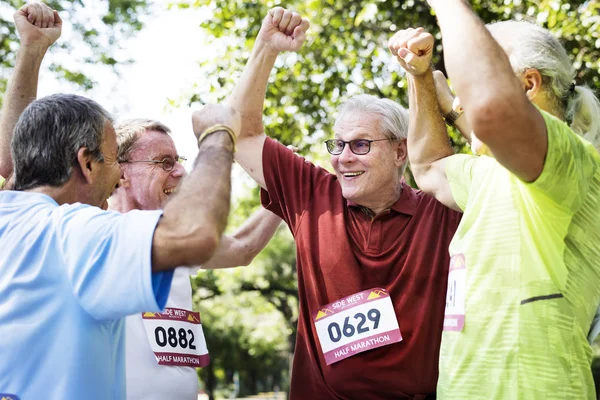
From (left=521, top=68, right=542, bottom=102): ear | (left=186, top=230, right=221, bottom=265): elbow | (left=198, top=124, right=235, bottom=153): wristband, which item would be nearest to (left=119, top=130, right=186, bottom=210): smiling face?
(left=198, top=124, right=235, bottom=153): wristband

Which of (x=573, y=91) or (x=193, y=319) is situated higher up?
(x=573, y=91)

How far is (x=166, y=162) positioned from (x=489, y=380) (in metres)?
2.33

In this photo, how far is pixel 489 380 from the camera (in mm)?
2408

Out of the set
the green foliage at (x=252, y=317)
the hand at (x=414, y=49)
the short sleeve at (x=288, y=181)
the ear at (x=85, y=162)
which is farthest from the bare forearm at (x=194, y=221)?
the green foliage at (x=252, y=317)

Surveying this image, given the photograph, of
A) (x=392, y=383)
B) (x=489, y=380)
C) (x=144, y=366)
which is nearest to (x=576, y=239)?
(x=489, y=380)

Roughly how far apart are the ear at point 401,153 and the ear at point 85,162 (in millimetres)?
1855

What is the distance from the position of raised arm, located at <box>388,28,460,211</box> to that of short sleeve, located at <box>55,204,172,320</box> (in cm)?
136

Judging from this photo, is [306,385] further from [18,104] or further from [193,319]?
[18,104]

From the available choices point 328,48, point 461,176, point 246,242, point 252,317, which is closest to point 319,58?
point 328,48

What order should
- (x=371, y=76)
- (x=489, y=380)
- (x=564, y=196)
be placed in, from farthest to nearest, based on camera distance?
(x=371, y=76) → (x=489, y=380) → (x=564, y=196)

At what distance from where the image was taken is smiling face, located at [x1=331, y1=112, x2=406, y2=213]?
3.73m

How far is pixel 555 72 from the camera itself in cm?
252

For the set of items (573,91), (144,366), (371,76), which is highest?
(371,76)

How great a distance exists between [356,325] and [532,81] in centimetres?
144
